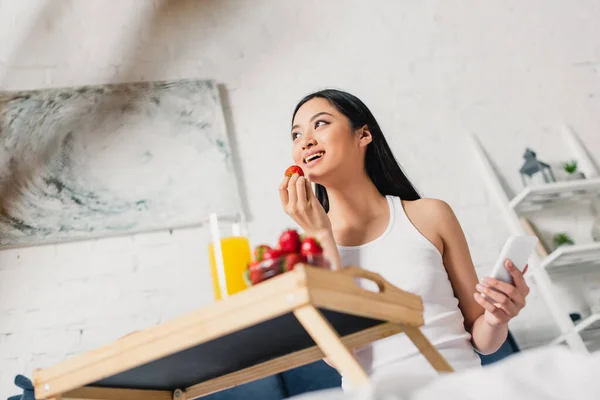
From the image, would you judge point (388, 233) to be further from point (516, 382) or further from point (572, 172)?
point (572, 172)

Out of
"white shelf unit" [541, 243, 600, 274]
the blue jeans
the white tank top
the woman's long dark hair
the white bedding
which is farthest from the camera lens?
"white shelf unit" [541, 243, 600, 274]

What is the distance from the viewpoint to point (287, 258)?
0.90 metres

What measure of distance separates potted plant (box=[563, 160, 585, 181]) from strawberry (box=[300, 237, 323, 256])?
1.99 meters

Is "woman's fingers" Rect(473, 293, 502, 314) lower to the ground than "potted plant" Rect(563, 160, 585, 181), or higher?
lower

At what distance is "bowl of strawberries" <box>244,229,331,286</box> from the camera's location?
0.89m

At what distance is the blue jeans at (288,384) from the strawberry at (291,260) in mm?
1092

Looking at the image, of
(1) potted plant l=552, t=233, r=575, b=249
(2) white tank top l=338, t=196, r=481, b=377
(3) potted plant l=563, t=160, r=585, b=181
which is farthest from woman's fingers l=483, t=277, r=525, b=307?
(3) potted plant l=563, t=160, r=585, b=181

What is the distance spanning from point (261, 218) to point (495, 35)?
1.41 metres

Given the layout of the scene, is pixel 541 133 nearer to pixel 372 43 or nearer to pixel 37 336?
pixel 372 43

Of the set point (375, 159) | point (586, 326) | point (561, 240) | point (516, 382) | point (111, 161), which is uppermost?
point (111, 161)

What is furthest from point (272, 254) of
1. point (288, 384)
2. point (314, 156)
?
point (288, 384)

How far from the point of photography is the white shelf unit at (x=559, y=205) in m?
2.29

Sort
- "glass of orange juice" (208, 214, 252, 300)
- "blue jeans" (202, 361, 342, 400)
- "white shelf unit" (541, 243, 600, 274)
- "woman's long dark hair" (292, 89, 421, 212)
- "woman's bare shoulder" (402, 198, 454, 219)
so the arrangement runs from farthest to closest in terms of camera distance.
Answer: "white shelf unit" (541, 243, 600, 274)
"blue jeans" (202, 361, 342, 400)
"woman's long dark hair" (292, 89, 421, 212)
"woman's bare shoulder" (402, 198, 454, 219)
"glass of orange juice" (208, 214, 252, 300)

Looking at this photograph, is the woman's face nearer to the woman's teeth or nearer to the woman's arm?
the woman's teeth
